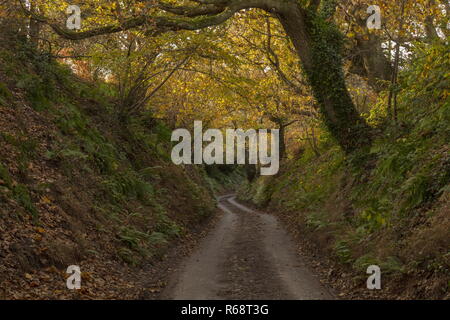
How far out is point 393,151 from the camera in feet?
45.3

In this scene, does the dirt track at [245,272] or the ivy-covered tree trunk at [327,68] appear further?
the ivy-covered tree trunk at [327,68]

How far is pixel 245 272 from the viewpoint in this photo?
38.5ft

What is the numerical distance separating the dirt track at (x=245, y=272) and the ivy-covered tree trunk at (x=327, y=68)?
16.3ft

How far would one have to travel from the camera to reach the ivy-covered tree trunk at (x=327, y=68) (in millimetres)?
16656

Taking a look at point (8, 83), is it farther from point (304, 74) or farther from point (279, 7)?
point (304, 74)

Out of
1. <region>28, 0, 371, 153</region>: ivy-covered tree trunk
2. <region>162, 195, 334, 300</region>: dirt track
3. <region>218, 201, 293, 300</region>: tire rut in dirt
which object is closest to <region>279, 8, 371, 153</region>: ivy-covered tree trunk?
<region>28, 0, 371, 153</region>: ivy-covered tree trunk

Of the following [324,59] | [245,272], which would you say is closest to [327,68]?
[324,59]

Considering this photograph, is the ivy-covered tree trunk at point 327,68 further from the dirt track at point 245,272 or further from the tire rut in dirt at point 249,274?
the tire rut in dirt at point 249,274

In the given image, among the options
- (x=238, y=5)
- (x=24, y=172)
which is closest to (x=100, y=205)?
(x=24, y=172)

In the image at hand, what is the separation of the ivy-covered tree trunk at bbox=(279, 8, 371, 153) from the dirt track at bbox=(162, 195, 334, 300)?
4978 mm

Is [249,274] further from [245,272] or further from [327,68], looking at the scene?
[327,68]

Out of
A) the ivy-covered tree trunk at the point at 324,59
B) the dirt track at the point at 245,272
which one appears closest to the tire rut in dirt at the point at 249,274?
the dirt track at the point at 245,272

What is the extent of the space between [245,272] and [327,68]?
8.97 m

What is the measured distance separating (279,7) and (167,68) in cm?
763
